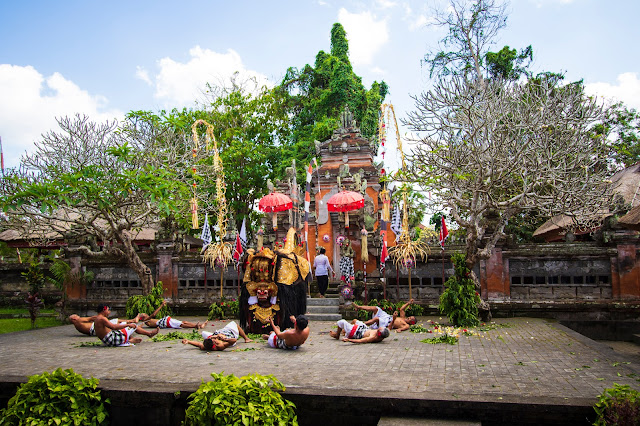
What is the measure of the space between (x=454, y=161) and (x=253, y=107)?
1778cm

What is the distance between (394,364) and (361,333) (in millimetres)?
2611

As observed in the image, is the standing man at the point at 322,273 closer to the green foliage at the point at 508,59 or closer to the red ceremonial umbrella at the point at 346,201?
the red ceremonial umbrella at the point at 346,201

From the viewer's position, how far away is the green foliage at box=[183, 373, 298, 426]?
506cm

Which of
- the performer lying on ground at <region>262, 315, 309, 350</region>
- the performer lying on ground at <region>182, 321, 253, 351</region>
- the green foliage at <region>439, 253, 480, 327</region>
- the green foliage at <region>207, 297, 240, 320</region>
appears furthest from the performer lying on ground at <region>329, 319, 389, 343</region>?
the green foliage at <region>207, 297, 240, 320</region>

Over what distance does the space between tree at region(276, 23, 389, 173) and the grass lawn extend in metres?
14.0

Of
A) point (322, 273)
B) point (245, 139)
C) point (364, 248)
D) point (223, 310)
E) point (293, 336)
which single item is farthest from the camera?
point (245, 139)

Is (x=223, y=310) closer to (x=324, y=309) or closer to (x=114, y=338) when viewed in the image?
(x=324, y=309)

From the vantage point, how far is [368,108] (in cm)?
2919

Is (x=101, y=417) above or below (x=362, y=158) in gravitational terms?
below

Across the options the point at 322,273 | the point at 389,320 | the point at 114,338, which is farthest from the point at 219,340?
the point at 322,273

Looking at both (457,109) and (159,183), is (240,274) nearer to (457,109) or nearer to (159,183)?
(159,183)

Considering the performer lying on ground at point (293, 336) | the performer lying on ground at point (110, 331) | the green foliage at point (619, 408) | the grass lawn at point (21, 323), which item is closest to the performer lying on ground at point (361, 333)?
the performer lying on ground at point (293, 336)

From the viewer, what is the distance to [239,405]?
16.8 ft

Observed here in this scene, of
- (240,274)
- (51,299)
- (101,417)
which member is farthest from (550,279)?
(51,299)
